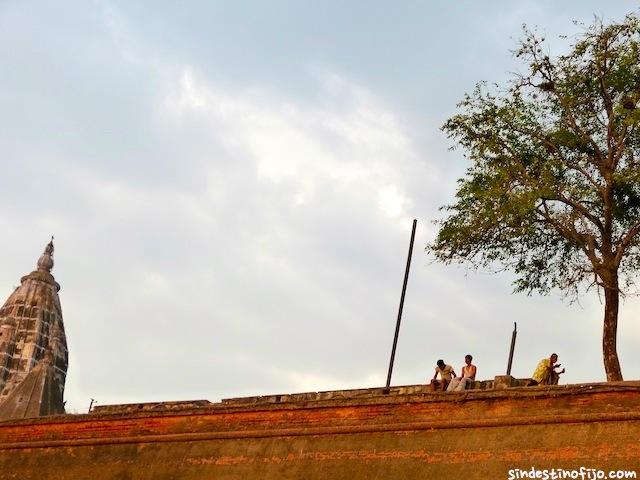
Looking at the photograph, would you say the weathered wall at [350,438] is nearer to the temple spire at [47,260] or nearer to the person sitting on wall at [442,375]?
the person sitting on wall at [442,375]

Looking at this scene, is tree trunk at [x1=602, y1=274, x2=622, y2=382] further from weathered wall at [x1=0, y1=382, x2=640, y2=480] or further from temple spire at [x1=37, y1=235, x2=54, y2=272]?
temple spire at [x1=37, y1=235, x2=54, y2=272]

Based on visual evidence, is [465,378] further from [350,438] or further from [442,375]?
[350,438]

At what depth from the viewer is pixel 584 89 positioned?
19.9 metres

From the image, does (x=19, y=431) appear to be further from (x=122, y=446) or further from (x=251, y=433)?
(x=251, y=433)

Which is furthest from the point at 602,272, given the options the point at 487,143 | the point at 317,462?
the point at 317,462

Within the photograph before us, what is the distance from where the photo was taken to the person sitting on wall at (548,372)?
15773 mm

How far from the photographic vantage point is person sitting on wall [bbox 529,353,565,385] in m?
15.8

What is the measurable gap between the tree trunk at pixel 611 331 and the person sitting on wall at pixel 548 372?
1865 mm

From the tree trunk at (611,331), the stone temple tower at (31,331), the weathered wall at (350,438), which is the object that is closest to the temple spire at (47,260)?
the stone temple tower at (31,331)

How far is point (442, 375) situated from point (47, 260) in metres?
33.7

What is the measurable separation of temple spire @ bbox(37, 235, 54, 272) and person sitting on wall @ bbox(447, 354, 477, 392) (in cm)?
3328

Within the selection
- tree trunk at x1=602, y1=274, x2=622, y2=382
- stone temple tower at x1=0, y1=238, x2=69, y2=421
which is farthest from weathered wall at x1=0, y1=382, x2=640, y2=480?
stone temple tower at x1=0, y1=238, x2=69, y2=421

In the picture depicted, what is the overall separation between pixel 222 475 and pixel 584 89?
9908 millimetres

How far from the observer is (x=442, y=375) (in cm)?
1622
